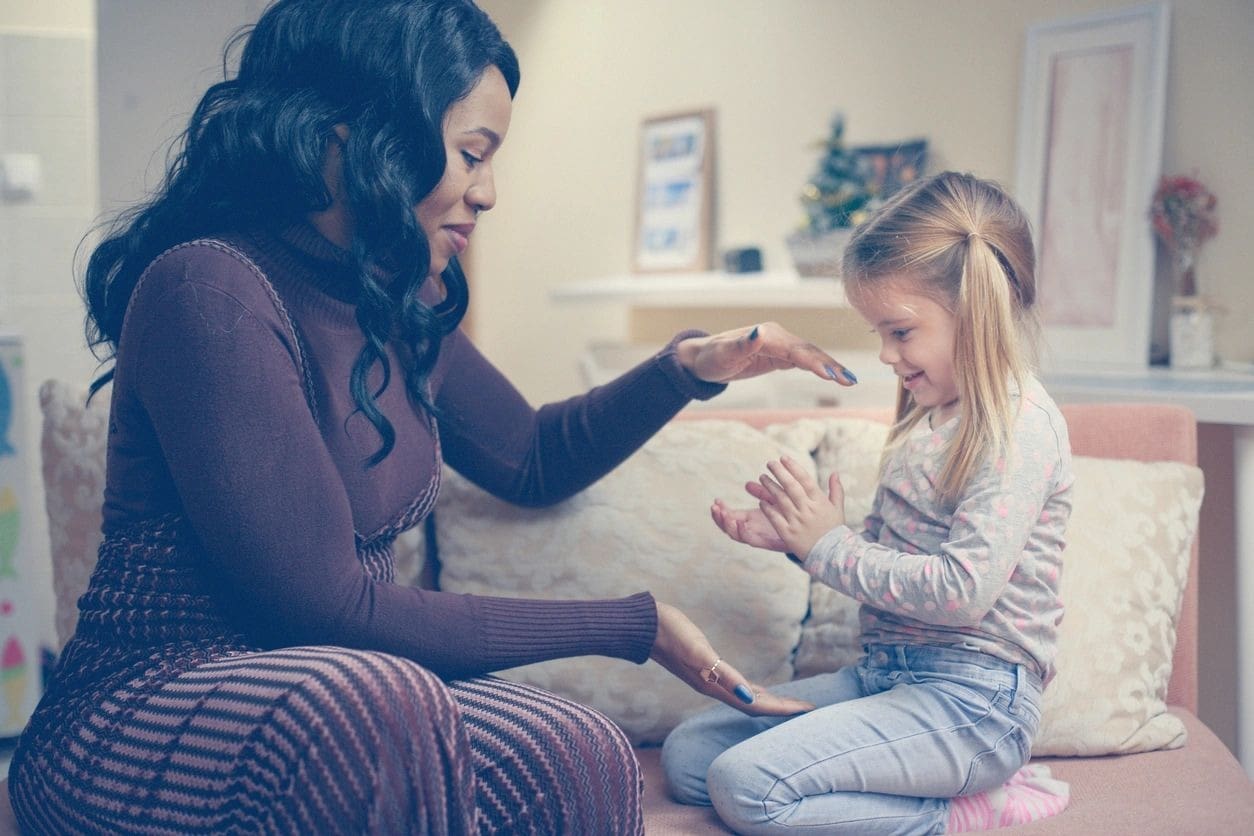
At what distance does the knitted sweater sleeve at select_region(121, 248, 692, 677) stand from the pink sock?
576 millimetres

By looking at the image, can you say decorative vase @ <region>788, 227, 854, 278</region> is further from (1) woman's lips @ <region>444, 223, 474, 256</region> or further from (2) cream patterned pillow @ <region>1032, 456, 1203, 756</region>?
(1) woman's lips @ <region>444, 223, 474, 256</region>

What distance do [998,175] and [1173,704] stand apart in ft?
5.18

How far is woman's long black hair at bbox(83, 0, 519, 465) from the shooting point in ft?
4.16

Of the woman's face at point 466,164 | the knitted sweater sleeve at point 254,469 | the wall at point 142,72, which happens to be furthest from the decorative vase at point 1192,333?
the wall at point 142,72

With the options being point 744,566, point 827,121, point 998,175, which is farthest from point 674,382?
point 827,121

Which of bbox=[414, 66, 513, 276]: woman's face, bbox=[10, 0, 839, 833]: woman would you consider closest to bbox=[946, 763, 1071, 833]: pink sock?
bbox=[10, 0, 839, 833]: woman

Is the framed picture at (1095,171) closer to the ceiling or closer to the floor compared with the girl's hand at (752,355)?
closer to the ceiling

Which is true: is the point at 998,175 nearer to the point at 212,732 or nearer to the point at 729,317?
the point at 729,317

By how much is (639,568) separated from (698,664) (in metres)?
0.31

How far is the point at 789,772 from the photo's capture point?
4.33 ft

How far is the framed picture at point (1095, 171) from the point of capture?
102 inches

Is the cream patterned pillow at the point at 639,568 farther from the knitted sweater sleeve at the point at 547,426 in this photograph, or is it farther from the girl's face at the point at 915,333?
the girl's face at the point at 915,333

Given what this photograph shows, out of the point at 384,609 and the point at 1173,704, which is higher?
the point at 384,609

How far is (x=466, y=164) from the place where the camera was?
1.36m
